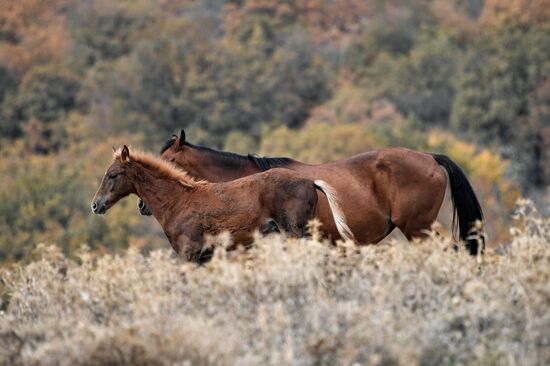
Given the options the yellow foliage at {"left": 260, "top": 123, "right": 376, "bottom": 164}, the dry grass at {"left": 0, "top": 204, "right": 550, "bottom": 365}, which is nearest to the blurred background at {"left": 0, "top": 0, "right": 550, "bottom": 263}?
the yellow foliage at {"left": 260, "top": 123, "right": 376, "bottom": 164}

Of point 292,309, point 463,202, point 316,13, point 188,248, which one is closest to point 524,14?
point 316,13

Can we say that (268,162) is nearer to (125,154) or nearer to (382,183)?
(382,183)

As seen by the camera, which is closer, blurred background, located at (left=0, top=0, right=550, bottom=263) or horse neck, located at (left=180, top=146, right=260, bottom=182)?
horse neck, located at (left=180, top=146, right=260, bottom=182)

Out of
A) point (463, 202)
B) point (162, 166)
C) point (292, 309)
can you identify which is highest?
point (162, 166)

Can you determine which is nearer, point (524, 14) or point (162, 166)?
point (162, 166)

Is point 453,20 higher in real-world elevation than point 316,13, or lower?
lower

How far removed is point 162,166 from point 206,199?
1.89 feet

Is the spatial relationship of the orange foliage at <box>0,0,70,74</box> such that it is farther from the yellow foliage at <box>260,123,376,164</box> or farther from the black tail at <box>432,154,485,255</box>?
the black tail at <box>432,154,485,255</box>

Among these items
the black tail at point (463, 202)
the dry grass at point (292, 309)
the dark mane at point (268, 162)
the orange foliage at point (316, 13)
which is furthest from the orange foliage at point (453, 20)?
the dry grass at point (292, 309)

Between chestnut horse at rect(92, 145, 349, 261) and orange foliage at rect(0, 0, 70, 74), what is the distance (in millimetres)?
45627

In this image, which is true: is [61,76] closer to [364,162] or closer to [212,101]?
[212,101]

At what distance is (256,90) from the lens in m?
49.3

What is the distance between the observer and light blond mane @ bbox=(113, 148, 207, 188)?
1008 centimetres

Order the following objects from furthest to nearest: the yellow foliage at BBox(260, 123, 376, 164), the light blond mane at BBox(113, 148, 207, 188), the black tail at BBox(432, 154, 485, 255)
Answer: the yellow foliage at BBox(260, 123, 376, 164)
the black tail at BBox(432, 154, 485, 255)
the light blond mane at BBox(113, 148, 207, 188)
